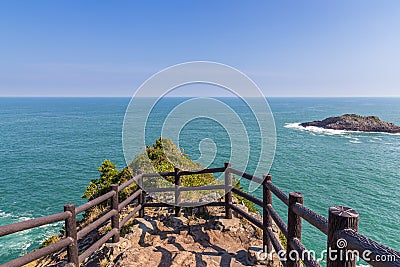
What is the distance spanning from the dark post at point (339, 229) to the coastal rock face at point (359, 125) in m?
61.7

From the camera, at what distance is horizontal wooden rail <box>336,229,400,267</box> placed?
1632mm

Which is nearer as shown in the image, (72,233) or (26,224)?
(26,224)

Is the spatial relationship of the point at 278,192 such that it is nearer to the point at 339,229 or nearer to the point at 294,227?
the point at 294,227

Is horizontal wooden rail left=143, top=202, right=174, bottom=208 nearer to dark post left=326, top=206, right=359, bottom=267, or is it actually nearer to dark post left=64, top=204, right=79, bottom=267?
dark post left=64, top=204, right=79, bottom=267

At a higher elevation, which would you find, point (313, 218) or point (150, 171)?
point (313, 218)

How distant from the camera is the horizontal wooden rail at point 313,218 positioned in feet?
8.22

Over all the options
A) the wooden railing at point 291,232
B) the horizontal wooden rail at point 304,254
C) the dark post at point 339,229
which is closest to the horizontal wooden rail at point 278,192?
the wooden railing at point 291,232

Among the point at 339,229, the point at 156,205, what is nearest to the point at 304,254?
the point at 339,229

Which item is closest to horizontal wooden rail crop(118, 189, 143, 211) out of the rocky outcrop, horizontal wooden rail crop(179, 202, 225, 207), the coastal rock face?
the rocky outcrop

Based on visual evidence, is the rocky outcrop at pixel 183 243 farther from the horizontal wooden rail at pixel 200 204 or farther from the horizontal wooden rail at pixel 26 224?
the horizontal wooden rail at pixel 26 224

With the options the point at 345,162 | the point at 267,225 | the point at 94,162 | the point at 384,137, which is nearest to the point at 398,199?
the point at 345,162

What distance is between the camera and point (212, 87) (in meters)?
7.47

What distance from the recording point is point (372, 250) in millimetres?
1777

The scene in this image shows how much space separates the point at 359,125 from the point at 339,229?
64328 mm
